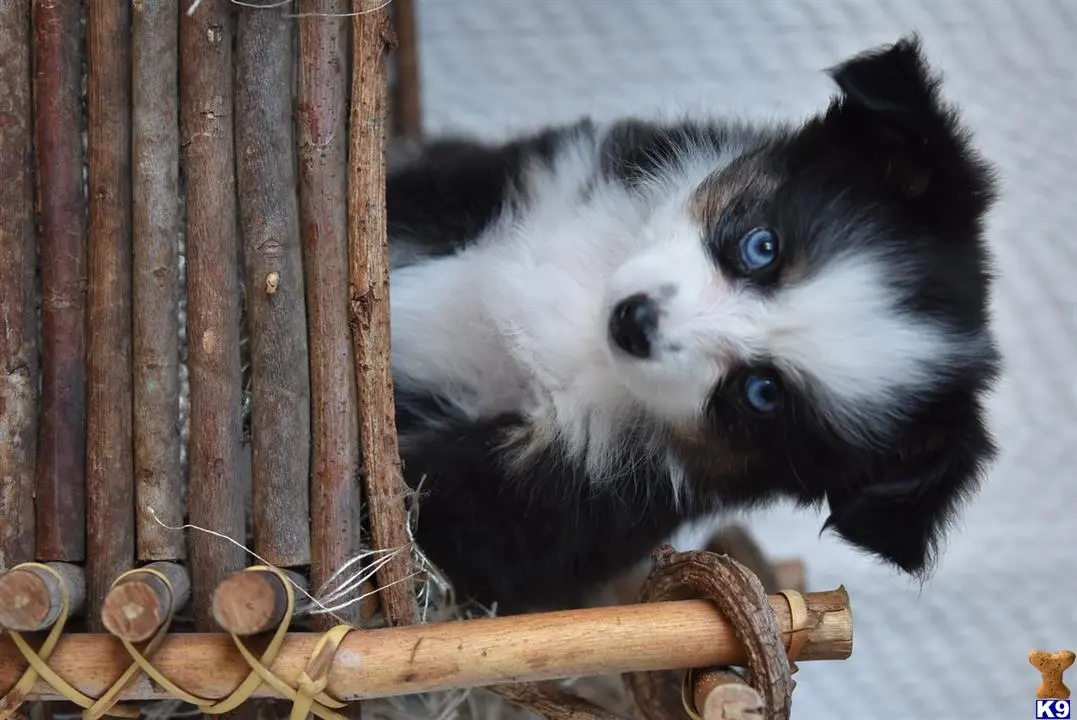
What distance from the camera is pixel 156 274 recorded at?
4.99ft

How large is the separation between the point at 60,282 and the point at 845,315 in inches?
47.5

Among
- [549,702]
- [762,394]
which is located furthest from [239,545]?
[762,394]

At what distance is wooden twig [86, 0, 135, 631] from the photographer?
1479 mm

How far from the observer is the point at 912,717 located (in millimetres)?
2746

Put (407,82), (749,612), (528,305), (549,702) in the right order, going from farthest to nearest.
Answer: (407,82)
(528,305)
(549,702)
(749,612)

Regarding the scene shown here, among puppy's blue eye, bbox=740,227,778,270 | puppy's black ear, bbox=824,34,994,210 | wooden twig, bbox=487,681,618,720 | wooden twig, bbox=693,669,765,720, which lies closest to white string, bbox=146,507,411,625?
A: wooden twig, bbox=487,681,618,720

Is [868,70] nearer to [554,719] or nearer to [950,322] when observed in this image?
[950,322]

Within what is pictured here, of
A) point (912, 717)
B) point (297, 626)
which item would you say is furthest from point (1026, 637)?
point (297, 626)

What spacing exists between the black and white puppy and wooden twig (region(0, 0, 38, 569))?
60cm

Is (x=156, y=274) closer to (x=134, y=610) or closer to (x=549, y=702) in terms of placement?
(x=134, y=610)

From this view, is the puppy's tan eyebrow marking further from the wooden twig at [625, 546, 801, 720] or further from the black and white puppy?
the wooden twig at [625, 546, 801, 720]

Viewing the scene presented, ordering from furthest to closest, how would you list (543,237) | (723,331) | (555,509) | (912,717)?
1. (912,717)
2. (543,237)
3. (555,509)
4. (723,331)

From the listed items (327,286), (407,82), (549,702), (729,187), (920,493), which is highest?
(407,82)

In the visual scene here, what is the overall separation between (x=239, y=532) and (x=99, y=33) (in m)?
0.77
